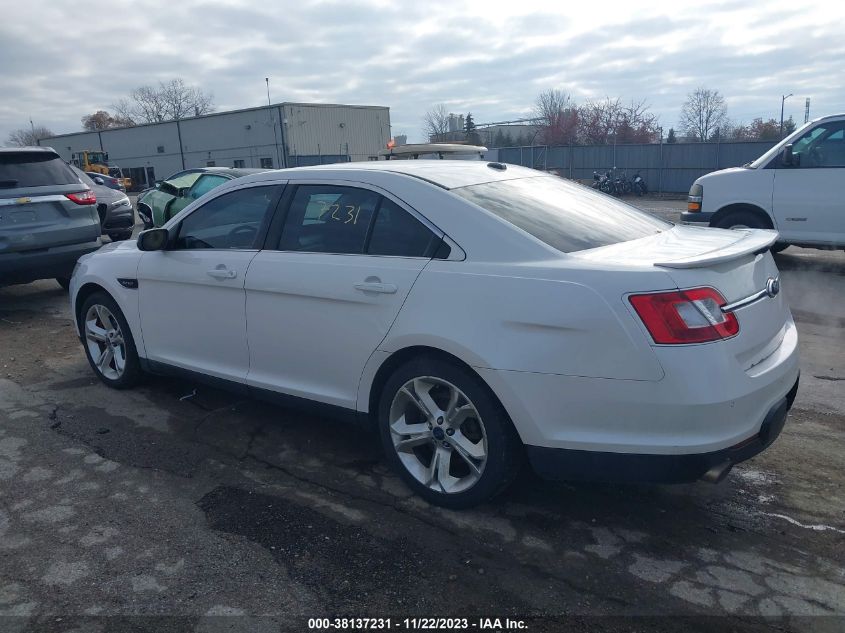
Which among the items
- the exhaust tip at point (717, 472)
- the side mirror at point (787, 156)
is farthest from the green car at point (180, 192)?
the exhaust tip at point (717, 472)

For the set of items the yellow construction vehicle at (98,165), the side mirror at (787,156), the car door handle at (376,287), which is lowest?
the car door handle at (376,287)

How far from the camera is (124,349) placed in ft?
16.9

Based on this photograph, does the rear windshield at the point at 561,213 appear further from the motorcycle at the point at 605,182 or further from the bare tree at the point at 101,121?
the bare tree at the point at 101,121

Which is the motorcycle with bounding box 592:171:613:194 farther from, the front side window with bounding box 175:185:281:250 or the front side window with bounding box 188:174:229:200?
the front side window with bounding box 175:185:281:250

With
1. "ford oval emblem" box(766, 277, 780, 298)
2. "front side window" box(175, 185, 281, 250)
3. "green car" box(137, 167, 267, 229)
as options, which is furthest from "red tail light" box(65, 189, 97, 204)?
"ford oval emblem" box(766, 277, 780, 298)

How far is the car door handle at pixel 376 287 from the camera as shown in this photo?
339 cm

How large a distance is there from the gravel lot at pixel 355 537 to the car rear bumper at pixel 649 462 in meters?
0.36

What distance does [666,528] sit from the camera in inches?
126

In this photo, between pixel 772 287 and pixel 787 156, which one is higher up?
pixel 787 156

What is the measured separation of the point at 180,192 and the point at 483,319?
11.3 m

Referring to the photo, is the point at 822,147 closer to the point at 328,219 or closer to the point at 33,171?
the point at 328,219

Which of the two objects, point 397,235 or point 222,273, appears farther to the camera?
point 222,273

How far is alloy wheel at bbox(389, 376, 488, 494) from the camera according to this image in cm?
325

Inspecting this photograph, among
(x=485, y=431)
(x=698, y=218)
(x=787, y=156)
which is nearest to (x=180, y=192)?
(x=698, y=218)
